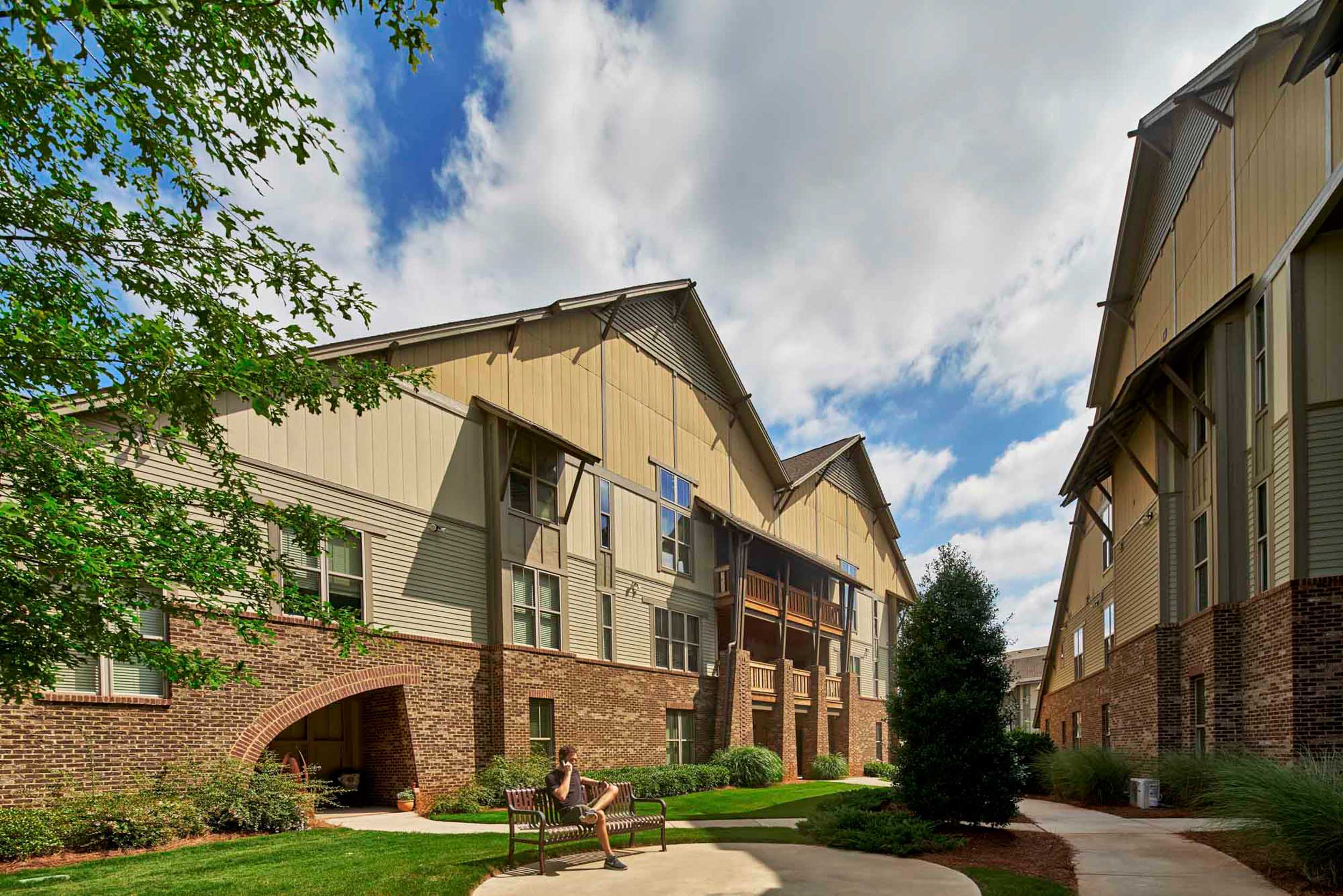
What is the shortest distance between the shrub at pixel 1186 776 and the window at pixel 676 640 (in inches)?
511

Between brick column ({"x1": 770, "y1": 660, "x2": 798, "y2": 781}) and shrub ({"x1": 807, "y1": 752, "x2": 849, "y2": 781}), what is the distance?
2.68 feet

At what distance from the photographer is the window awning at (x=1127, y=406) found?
656 inches

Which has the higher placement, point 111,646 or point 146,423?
point 146,423

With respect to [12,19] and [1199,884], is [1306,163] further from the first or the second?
[12,19]

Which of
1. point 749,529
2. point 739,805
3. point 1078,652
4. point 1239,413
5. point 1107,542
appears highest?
point 1239,413

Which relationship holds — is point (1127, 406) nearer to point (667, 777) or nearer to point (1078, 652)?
point (667, 777)

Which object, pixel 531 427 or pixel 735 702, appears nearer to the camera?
pixel 531 427

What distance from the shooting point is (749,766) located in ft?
84.0

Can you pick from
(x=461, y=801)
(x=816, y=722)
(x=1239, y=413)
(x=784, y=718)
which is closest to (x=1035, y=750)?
(x=784, y=718)

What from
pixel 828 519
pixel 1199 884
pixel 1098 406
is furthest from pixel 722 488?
pixel 1199 884

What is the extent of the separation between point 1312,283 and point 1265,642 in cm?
586

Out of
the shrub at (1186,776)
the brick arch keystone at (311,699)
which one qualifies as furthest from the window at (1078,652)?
the brick arch keystone at (311,699)

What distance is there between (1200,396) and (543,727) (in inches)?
622

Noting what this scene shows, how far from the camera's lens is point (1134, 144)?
22078 millimetres
